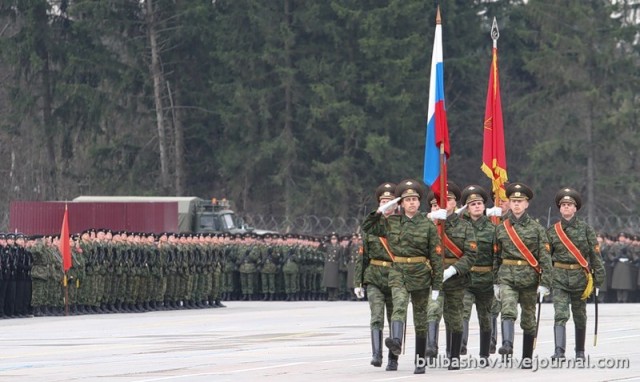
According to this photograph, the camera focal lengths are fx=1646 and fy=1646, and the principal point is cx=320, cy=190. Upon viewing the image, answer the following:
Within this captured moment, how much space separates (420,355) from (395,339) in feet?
1.30

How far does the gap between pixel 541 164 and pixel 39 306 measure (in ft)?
127

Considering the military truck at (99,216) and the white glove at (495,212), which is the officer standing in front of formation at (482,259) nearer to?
the white glove at (495,212)

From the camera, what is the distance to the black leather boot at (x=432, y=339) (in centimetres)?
1588

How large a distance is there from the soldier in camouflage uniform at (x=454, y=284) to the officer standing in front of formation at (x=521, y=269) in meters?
0.33

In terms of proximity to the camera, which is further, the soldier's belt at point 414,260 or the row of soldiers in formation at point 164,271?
the row of soldiers in formation at point 164,271

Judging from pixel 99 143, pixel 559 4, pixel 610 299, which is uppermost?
pixel 559 4

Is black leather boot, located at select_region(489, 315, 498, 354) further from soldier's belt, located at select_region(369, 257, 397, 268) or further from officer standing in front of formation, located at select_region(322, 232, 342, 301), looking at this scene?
officer standing in front of formation, located at select_region(322, 232, 342, 301)

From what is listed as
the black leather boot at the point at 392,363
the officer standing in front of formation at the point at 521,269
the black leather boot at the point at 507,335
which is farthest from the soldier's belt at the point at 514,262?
the black leather boot at the point at 392,363

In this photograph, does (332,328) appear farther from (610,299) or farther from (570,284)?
(610,299)

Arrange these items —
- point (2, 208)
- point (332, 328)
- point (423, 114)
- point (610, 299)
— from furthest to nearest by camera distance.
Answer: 1. point (423, 114)
2. point (2, 208)
3. point (610, 299)
4. point (332, 328)

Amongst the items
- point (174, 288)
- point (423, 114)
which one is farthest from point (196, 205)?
point (423, 114)

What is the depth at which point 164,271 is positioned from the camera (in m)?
31.4

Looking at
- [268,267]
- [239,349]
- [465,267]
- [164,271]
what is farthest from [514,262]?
[268,267]

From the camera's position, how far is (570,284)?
16344mm
